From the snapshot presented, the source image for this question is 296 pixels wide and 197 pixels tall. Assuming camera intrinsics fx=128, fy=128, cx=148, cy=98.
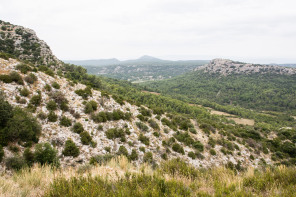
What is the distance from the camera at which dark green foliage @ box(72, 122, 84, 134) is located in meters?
11.2

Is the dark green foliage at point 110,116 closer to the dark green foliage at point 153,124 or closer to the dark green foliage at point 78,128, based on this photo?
the dark green foliage at point 78,128

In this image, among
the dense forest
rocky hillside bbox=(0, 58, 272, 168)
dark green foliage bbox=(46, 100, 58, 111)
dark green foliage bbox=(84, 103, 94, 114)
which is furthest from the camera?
the dense forest

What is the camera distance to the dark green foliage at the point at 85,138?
10539 mm

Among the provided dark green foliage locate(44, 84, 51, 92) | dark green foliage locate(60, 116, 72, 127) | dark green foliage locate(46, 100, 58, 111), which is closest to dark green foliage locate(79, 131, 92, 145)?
dark green foliage locate(60, 116, 72, 127)

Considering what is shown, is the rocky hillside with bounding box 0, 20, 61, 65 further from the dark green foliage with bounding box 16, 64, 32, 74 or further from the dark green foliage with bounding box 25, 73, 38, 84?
the dark green foliage with bounding box 25, 73, 38, 84

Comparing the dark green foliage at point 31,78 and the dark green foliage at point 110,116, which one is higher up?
the dark green foliage at point 31,78

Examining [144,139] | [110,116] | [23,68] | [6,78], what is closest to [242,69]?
[144,139]

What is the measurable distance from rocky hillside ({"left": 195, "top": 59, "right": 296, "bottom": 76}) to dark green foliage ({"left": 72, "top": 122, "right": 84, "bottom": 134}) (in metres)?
187

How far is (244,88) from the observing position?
402 ft

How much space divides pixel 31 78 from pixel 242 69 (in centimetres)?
19992

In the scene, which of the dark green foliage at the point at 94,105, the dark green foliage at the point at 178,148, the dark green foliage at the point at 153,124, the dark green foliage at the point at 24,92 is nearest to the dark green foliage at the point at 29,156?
the dark green foliage at the point at 24,92

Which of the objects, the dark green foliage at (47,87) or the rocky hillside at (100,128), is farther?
the dark green foliage at (47,87)

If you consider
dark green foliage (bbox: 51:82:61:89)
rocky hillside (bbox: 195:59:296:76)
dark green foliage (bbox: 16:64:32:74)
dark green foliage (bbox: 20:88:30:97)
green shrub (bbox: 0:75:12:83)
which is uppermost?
rocky hillside (bbox: 195:59:296:76)

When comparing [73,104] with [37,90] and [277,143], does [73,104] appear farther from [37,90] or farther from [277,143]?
[277,143]
